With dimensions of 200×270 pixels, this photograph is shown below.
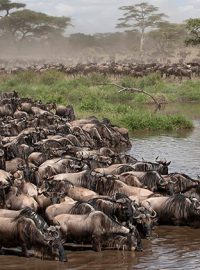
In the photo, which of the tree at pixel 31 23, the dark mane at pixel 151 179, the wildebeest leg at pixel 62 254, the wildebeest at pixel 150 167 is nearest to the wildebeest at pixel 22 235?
the wildebeest leg at pixel 62 254

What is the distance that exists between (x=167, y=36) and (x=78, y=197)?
60.7 meters

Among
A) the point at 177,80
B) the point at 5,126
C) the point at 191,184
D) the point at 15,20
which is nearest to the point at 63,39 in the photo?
the point at 15,20

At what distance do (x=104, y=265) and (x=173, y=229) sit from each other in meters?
2.12

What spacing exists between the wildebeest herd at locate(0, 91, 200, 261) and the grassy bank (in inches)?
233

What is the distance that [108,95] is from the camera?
31578 mm

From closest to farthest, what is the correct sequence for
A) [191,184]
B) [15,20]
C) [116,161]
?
[191,184], [116,161], [15,20]

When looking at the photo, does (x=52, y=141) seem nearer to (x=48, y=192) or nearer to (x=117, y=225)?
(x=48, y=192)

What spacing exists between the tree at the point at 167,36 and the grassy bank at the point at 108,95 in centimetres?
3289

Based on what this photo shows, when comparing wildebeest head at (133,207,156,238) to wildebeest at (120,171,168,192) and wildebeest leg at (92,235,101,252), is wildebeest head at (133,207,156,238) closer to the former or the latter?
wildebeest leg at (92,235,101,252)

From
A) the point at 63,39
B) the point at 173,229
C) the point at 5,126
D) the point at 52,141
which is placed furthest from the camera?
the point at 63,39

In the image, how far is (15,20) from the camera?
7394 cm

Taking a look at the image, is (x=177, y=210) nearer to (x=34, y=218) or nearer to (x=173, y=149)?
(x=34, y=218)

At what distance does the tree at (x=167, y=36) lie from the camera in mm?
68938

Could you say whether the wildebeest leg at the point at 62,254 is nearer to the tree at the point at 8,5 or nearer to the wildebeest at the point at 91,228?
the wildebeest at the point at 91,228
